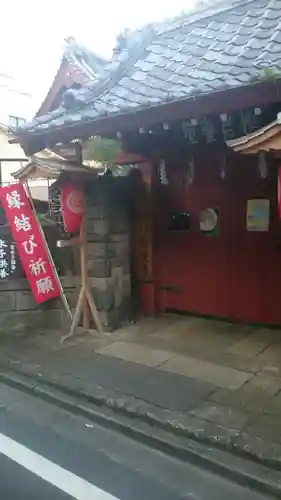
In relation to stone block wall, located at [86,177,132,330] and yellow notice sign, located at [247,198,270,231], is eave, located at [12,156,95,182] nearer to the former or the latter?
stone block wall, located at [86,177,132,330]

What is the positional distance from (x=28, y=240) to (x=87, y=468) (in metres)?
3.96

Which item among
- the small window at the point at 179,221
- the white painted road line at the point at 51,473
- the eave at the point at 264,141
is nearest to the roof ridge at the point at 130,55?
the small window at the point at 179,221

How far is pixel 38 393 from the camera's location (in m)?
4.86

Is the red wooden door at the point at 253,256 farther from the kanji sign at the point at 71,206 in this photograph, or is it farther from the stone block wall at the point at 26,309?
the stone block wall at the point at 26,309

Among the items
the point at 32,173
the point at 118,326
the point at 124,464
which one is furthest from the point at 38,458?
the point at 32,173

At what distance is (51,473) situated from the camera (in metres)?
3.35

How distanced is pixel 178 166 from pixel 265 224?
1.75 metres

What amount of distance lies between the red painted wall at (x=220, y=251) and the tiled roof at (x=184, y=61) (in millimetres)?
1411

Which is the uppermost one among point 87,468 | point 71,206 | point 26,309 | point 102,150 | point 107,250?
point 102,150

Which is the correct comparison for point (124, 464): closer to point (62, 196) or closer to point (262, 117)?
point (62, 196)

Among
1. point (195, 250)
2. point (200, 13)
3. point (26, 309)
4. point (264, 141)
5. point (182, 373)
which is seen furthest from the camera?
point (200, 13)

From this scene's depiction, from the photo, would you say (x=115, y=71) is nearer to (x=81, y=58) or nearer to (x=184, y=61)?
(x=184, y=61)

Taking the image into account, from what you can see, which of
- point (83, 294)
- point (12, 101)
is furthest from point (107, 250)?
point (12, 101)

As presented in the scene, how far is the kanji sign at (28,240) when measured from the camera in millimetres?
6578
